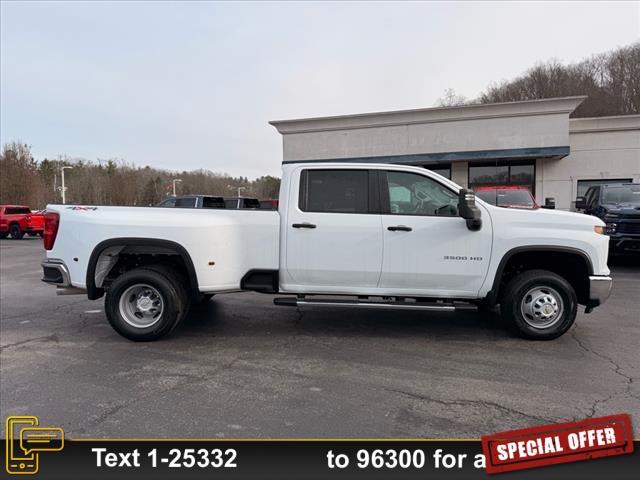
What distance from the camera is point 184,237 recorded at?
190 inches

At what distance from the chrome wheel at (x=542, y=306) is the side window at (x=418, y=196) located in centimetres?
134

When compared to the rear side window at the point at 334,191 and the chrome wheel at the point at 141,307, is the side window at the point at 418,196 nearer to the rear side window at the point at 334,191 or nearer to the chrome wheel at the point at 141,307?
the rear side window at the point at 334,191

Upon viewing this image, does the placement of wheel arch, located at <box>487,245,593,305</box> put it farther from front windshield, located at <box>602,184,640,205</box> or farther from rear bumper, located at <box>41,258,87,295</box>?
front windshield, located at <box>602,184,640,205</box>

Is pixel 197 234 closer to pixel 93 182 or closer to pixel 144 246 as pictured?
pixel 144 246

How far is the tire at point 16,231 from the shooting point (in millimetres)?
23536

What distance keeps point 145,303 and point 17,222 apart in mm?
23913

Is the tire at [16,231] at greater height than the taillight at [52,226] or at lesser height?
lesser

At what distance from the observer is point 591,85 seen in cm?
4425

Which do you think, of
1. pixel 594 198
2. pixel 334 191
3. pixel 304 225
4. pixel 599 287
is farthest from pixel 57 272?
pixel 594 198

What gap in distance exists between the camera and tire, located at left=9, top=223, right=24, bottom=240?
77.2 feet

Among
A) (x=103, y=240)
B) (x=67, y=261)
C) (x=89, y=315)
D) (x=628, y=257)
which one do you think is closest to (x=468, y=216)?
(x=103, y=240)

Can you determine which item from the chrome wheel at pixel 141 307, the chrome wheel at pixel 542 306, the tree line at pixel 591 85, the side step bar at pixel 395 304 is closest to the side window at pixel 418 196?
the side step bar at pixel 395 304

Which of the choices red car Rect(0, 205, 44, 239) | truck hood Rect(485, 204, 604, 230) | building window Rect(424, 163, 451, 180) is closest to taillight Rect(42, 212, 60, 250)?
truck hood Rect(485, 204, 604, 230)

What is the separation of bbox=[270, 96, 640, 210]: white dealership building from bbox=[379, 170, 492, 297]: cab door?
16.4 m
